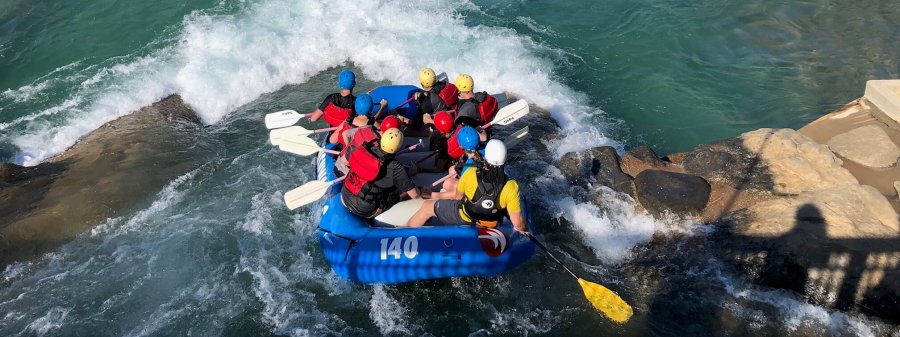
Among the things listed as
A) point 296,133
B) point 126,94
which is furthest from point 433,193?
point 126,94

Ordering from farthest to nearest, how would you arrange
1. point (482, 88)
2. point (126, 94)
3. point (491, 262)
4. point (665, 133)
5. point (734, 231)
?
point (482, 88) → point (126, 94) → point (665, 133) → point (734, 231) → point (491, 262)

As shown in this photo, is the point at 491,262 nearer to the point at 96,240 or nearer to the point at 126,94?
the point at 96,240

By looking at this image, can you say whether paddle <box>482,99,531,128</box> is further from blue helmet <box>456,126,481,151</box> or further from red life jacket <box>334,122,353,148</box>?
red life jacket <box>334,122,353,148</box>

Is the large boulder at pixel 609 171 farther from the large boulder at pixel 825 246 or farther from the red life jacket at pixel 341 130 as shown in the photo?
the red life jacket at pixel 341 130

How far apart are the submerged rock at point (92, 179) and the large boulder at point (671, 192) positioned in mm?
6170

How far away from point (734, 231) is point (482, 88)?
5.45m

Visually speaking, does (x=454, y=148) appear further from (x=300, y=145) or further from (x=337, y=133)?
(x=300, y=145)

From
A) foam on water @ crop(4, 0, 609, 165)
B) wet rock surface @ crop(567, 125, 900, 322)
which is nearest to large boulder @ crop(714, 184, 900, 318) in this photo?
wet rock surface @ crop(567, 125, 900, 322)

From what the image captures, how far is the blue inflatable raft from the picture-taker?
5.48 meters

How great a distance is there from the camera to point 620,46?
11.1 m

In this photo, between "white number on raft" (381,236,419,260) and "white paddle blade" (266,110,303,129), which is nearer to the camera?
"white number on raft" (381,236,419,260)

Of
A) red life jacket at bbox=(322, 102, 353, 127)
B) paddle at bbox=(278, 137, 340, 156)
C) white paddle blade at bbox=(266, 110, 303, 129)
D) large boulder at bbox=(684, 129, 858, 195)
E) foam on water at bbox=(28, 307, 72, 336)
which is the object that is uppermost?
red life jacket at bbox=(322, 102, 353, 127)

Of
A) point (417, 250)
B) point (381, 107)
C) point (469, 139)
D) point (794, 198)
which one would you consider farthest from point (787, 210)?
point (381, 107)

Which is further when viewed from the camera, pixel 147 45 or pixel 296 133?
pixel 147 45
